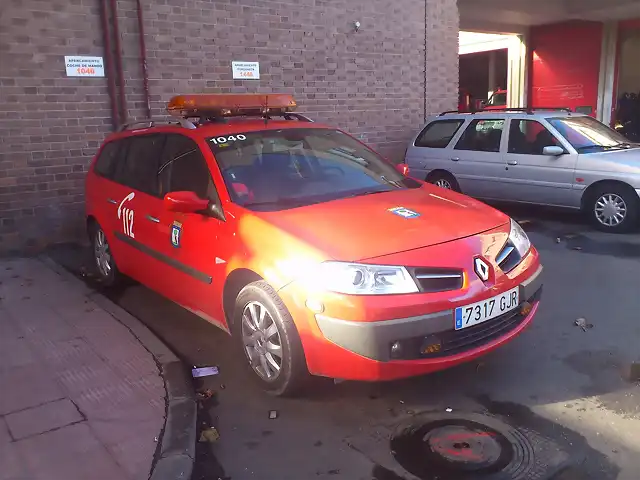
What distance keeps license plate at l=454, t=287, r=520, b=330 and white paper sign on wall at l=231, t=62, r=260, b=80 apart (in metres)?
6.54

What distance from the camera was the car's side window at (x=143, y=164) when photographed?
493cm

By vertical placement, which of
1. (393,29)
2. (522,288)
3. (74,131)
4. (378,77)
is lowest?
(522,288)

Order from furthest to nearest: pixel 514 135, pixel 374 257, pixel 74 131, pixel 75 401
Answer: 1. pixel 514 135
2. pixel 74 131
3. pixel 75 401
4. pixel 374 257

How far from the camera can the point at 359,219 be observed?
3.70 metres

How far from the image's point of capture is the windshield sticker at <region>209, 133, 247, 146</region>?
439 centimetres

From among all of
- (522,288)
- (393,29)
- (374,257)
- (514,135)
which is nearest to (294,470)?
(374,257)

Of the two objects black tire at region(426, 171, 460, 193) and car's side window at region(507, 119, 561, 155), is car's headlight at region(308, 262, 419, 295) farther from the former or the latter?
black tire at region(426, 171, 460, 193)

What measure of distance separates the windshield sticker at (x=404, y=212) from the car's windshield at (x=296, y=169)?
424 mm

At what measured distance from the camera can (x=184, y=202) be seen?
395 cm

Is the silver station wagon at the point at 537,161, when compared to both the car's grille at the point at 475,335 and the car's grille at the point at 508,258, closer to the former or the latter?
the car's grille at the point at 508,258

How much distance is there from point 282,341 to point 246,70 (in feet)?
21.4

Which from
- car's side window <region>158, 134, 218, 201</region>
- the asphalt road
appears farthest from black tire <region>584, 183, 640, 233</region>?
car's side window <region>158, 134, 218, 201</region>

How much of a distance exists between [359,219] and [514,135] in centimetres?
573

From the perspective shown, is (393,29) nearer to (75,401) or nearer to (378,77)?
(378,77)
